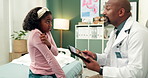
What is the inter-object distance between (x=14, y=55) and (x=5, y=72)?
1324 mm

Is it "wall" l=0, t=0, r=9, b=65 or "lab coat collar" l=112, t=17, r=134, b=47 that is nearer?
"lab coat collar" l=112, t=17, r=134, b=47

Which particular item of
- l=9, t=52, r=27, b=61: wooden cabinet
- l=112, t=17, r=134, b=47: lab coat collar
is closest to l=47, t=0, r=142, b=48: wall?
l=9, t=52, r=27, b=61: wooden cabinet

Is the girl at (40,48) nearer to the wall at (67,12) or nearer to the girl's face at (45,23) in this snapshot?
the girl's face at (45,23)

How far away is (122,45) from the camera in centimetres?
119

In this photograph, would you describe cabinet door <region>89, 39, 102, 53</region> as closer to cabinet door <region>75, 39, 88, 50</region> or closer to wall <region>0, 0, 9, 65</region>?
cabinet door <region>75, 39, 88, 50</region>

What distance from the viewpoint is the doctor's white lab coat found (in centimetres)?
102

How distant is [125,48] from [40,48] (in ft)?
2.17

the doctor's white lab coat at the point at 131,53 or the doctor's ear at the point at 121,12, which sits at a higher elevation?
the doctor's ear at the point at 121,12

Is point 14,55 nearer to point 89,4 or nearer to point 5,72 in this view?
point 5,72

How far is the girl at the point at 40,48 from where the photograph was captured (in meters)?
1.22

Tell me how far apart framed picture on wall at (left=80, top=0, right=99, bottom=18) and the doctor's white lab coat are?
2242 millimetres

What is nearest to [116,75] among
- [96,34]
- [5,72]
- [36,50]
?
[36,50]

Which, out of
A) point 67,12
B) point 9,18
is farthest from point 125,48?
point 9,18

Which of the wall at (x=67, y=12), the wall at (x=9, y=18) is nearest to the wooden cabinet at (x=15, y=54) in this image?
the wall at (x=9, y=18)
